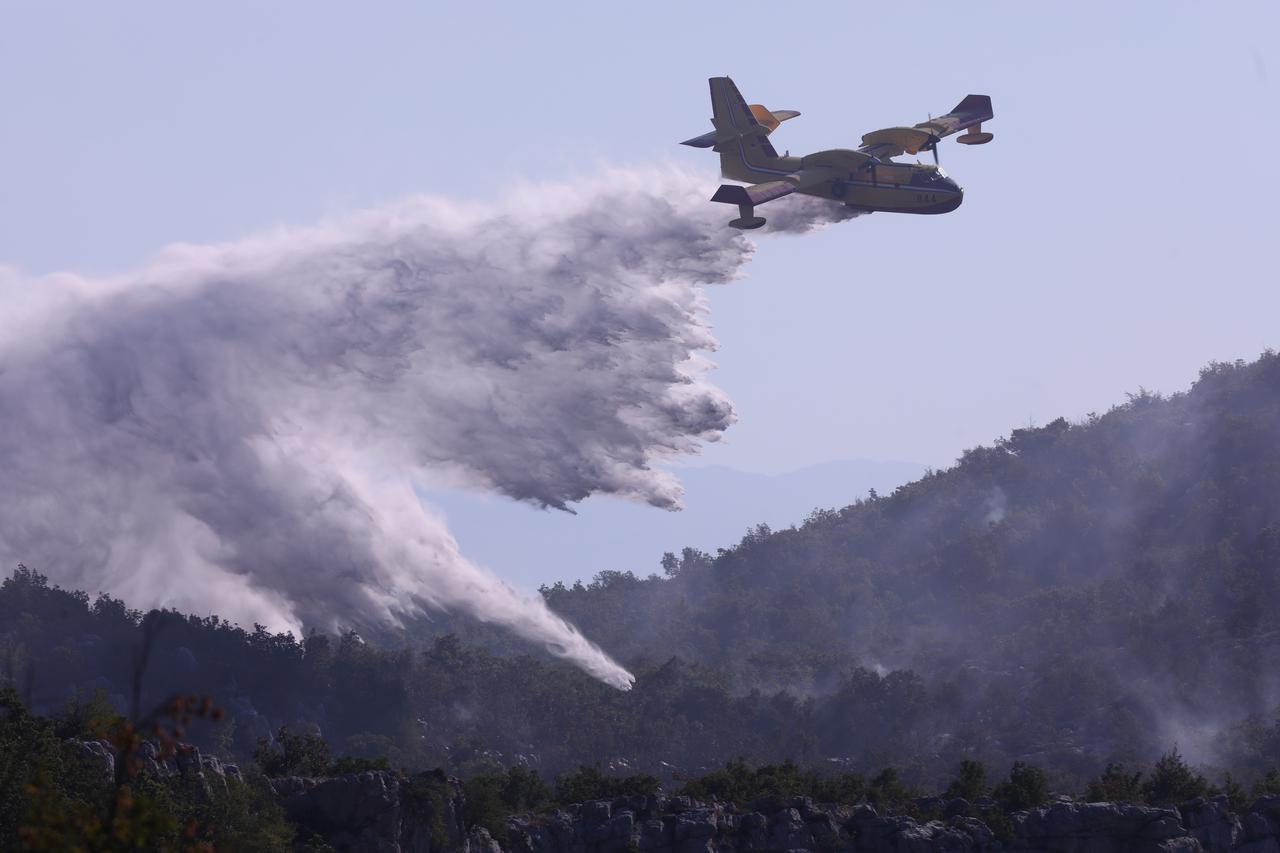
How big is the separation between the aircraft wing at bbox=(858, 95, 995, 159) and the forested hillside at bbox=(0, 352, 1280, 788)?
3790 centimetres

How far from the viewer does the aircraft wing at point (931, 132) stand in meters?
79.7

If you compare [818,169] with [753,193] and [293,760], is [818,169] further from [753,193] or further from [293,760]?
[293,760]

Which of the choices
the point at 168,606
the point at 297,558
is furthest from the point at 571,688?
the point at 297,558

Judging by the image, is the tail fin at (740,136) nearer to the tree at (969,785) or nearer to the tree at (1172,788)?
the tree at (969,785)

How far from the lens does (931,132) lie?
8281 centimetres

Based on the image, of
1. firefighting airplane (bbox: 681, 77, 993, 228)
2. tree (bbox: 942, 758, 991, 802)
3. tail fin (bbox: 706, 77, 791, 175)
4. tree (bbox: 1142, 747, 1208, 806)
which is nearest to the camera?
tree (bbox: 942, 758, 991, 802)

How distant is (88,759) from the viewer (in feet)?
171

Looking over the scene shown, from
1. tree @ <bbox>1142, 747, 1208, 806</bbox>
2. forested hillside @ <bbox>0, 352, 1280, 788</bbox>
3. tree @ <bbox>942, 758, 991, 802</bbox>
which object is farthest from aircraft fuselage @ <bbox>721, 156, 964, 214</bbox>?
forested hillside @ <bbox>0, 352, 1280, 788</bbox>

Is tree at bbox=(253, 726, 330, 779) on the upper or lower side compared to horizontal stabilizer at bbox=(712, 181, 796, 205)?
lower

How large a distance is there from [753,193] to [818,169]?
3.86 meters

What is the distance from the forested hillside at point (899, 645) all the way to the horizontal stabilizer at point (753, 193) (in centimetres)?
3345

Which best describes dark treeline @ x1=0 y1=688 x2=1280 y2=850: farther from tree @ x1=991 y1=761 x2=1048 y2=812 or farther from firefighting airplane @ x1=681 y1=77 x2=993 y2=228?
firefighting airplane @ x1=681 y1=77 x2=993 y2=228

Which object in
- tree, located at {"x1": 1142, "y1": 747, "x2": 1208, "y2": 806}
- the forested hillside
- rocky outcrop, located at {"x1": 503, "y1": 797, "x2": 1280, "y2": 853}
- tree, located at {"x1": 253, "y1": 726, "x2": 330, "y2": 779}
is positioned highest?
the forested hillside

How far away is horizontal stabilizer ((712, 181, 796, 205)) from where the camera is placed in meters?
72.2
